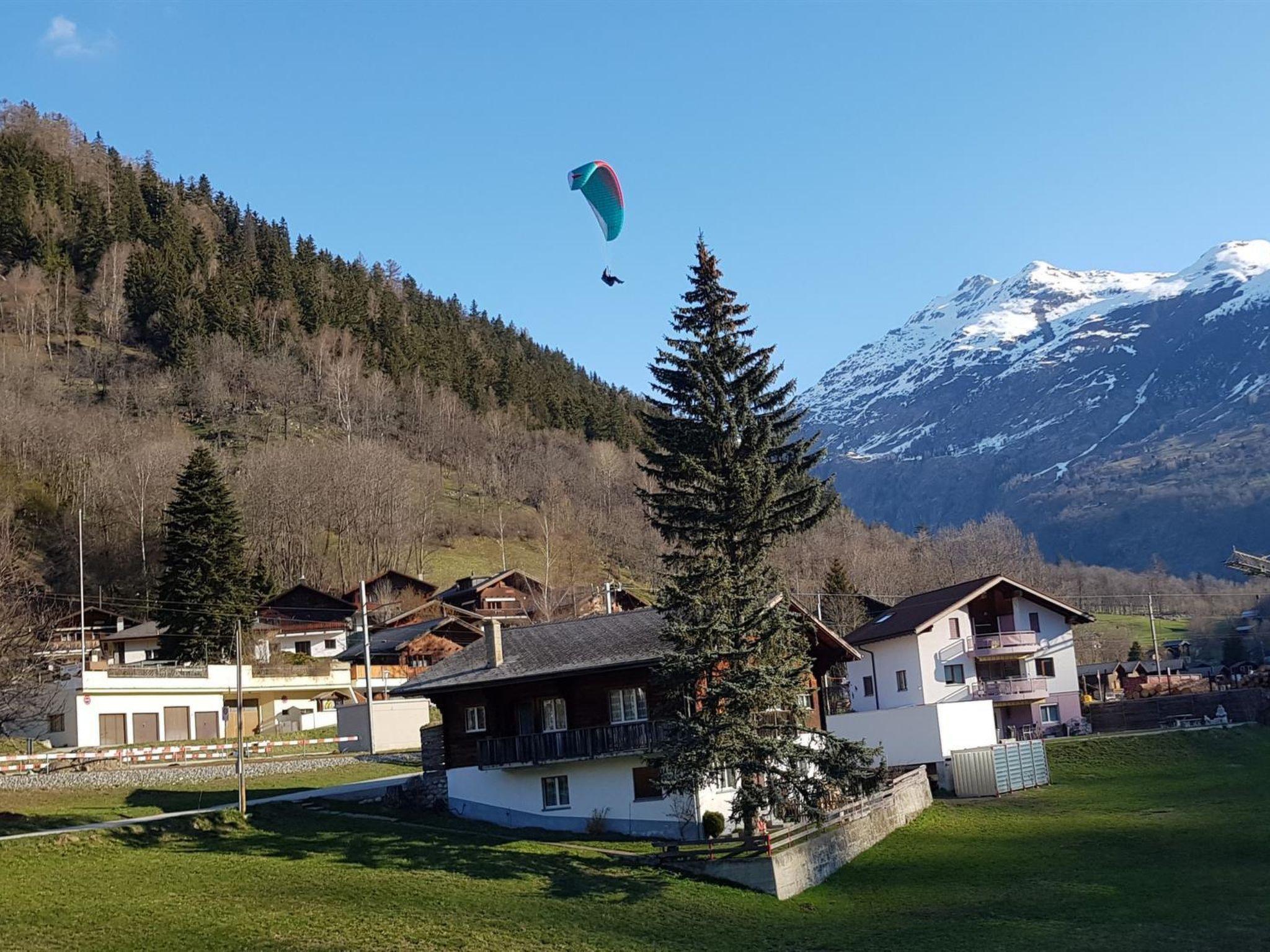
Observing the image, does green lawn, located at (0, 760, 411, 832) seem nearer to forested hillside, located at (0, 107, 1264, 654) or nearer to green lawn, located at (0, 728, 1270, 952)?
green lawn, located at (0, 728, 1270, 952)

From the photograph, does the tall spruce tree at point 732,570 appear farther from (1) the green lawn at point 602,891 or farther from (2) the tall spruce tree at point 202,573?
(2) the tall spruce tree at point 202,573

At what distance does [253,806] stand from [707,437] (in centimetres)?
1887

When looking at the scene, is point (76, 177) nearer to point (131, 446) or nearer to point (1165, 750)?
point (131, 446)

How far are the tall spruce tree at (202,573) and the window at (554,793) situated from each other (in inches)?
1569

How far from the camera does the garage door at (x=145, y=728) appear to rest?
63.2m

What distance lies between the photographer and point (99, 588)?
304ft

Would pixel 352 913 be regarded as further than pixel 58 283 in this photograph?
No

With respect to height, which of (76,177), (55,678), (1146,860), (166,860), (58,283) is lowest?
(1146,860)

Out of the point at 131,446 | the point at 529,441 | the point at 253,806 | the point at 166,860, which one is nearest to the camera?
the point at 166,860

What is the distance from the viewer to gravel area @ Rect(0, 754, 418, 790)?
139ft

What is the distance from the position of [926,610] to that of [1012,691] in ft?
18.9

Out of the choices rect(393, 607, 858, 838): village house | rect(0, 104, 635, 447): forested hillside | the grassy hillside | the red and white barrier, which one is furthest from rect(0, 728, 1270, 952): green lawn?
rect(0, 104, 635, 447): forested hillside

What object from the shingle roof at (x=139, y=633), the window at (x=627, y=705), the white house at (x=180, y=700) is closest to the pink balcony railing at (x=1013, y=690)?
the window at (x=627, y=705)

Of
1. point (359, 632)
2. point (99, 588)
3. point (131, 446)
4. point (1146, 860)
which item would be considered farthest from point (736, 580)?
point (131, 446)
